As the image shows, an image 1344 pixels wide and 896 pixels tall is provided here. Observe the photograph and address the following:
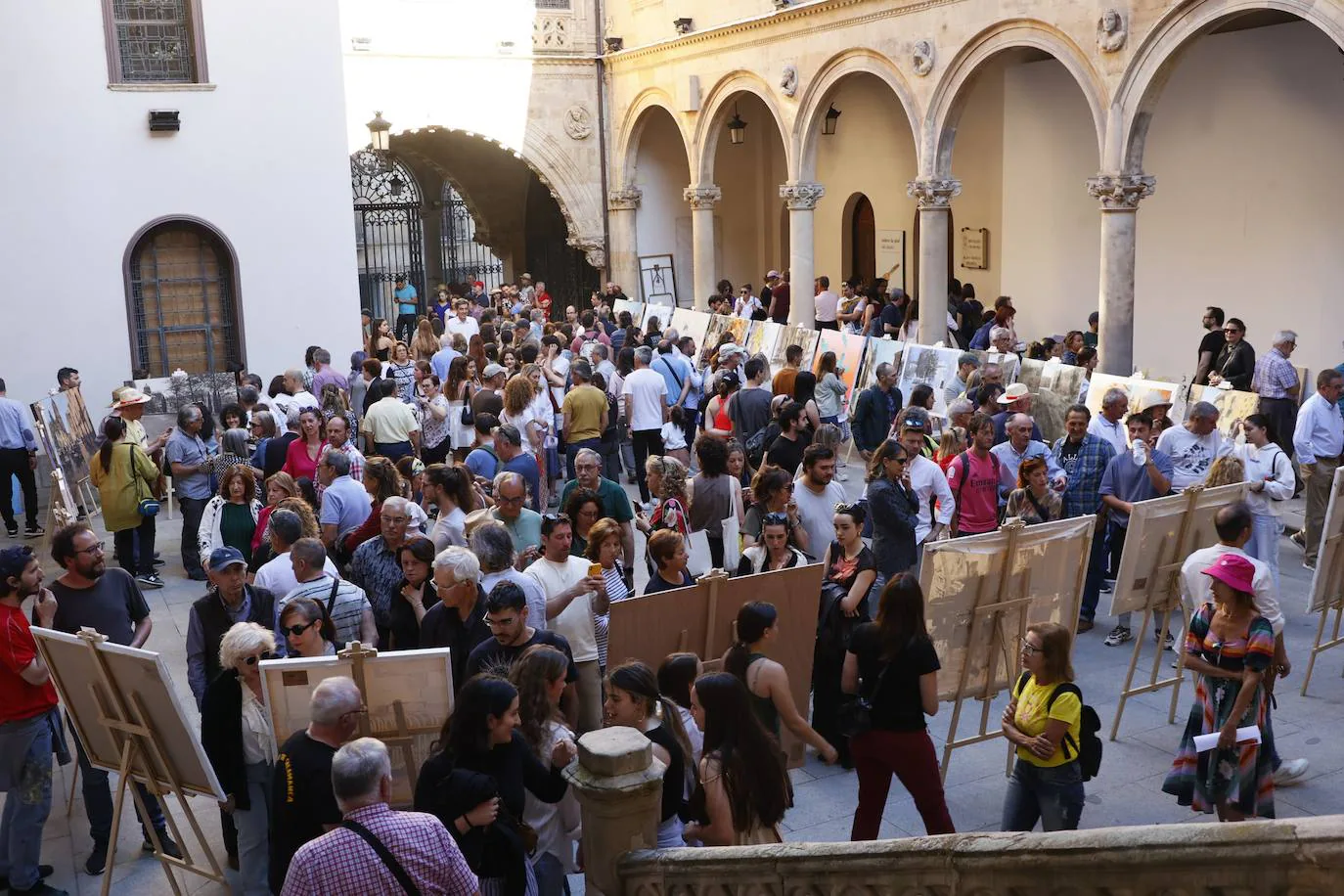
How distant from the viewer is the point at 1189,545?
25.2ft

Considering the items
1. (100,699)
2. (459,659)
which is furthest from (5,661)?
(459,659)

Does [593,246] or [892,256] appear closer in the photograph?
[892,256]

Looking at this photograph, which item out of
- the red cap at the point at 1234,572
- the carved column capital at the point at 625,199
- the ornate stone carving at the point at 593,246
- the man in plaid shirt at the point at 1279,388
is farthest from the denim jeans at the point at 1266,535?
the ornate stone carving at the point at 593,246

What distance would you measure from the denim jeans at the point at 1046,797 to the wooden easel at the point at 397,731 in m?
2.39

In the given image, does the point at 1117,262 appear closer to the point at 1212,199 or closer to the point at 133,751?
the point at 1212,199

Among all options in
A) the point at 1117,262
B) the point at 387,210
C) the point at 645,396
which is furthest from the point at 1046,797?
the point at 387,210

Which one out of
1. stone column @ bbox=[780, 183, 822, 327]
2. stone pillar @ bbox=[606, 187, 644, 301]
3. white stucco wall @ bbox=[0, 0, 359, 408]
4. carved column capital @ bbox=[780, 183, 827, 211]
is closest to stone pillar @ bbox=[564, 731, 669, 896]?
white stucco wall @ bbox=[0, 0, 359, 408]

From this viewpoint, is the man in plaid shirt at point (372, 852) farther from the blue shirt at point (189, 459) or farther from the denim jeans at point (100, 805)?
the blue shirt at point (189, 459)

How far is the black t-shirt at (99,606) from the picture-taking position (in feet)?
21.1

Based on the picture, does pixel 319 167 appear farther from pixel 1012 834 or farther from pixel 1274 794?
pixel 1012 834

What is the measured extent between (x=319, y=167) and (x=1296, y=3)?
35.8 ft

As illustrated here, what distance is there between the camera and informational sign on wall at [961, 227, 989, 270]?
21656 millimetres

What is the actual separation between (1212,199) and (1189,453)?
9.01m

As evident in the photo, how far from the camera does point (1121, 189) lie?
50.3ft
